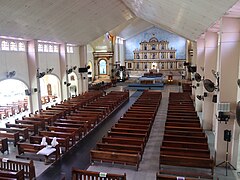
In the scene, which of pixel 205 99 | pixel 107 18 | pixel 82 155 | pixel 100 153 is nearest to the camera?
pixel 100 153

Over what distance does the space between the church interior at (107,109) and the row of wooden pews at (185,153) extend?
0.11ft

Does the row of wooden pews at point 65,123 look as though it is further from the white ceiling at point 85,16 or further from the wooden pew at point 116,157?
the white ceiling at point 85,16

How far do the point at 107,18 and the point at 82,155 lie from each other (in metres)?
12.5

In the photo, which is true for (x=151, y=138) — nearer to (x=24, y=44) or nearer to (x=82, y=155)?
(x=82, y=155)

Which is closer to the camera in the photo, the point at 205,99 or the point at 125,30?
the point at 205,99

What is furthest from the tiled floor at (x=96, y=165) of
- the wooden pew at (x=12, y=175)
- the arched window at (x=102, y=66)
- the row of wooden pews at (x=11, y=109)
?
the arched window at (x=102, y=66)

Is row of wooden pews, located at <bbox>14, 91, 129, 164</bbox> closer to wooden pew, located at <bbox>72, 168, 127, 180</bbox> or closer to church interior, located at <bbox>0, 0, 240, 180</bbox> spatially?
church interior, located at <bbox>0, 0, 240, 180</bbox>

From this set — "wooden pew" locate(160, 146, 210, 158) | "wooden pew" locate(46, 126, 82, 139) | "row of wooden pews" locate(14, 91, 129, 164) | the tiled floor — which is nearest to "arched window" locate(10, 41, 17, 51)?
"row of wooden pews" locate(14, 91, 129, 164)

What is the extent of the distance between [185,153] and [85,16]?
1149cm

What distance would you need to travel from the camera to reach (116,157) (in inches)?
319

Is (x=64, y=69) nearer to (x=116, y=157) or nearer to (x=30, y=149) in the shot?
(x=30, y=149)

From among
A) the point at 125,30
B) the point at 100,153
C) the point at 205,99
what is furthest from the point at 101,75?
the point at 100,153

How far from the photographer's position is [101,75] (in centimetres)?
3441

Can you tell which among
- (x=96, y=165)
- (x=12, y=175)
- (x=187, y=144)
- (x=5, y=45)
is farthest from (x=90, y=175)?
(x=5, y=45)
